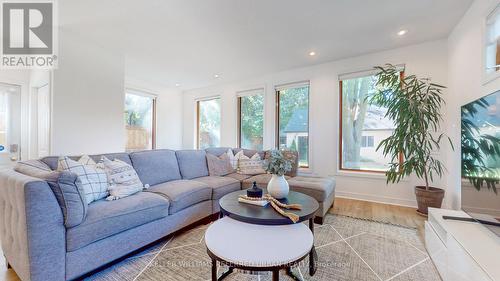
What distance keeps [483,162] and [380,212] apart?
5.75 ft

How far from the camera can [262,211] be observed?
161cm

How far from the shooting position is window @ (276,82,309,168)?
167 inches

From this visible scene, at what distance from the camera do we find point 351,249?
1.96 meters

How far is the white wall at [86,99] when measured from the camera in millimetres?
2857

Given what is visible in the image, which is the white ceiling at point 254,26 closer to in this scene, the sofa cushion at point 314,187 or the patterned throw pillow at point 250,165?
the patterned throw pillow at point 250,165

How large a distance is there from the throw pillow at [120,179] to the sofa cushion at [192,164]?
82cm

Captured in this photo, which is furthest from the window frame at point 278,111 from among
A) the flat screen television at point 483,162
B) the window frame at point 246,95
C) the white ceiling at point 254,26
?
the flat screen television at point 483,162

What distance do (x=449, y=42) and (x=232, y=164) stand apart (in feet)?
12.0

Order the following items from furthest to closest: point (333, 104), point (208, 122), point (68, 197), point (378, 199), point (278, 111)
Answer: point (208, 122)
point (278, 111)
point (333, 104)
point (378, 199)
point (68, 197)

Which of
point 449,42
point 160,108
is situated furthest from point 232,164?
point 449,42

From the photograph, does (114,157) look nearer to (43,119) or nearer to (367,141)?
(43,119)

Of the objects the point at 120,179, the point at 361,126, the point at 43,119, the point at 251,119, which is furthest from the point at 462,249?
the point at 43,119

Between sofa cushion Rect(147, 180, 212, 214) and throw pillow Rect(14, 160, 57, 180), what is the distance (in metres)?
0.93

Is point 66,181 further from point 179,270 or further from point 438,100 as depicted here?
point 438,100
